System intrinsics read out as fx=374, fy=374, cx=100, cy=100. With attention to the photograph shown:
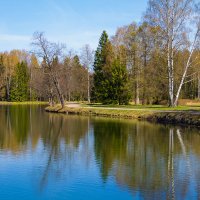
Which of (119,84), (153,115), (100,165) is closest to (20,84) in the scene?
(119,84)

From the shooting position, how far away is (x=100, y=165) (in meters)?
16.5

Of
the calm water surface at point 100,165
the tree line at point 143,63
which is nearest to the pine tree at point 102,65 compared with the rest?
the tree line at point 143,63

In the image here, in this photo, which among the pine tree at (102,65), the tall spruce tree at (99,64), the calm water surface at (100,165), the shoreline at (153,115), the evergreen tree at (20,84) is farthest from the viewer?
the evergreen tree at (20,84)

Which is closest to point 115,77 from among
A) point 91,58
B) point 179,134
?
point 91,58

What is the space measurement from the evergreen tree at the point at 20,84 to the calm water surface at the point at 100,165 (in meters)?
68.7

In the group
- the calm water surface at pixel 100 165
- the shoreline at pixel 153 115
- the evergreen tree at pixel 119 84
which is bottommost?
the calm water surface at pixel 100 165

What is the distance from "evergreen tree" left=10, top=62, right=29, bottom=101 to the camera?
311 ft

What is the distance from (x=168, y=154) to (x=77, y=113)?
30.3 m

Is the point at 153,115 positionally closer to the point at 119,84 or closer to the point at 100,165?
the point at 119,84

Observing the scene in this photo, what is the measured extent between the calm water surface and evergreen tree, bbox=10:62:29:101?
68730mm

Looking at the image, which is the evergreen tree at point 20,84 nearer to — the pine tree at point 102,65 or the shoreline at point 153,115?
the pine tree at point 102,65

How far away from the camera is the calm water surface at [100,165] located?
12.6 m

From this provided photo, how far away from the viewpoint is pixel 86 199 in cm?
1180

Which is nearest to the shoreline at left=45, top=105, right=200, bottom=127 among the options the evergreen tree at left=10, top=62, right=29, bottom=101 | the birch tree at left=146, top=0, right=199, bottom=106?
the birch tree at left=146, top=0, right=199, bottom=106
